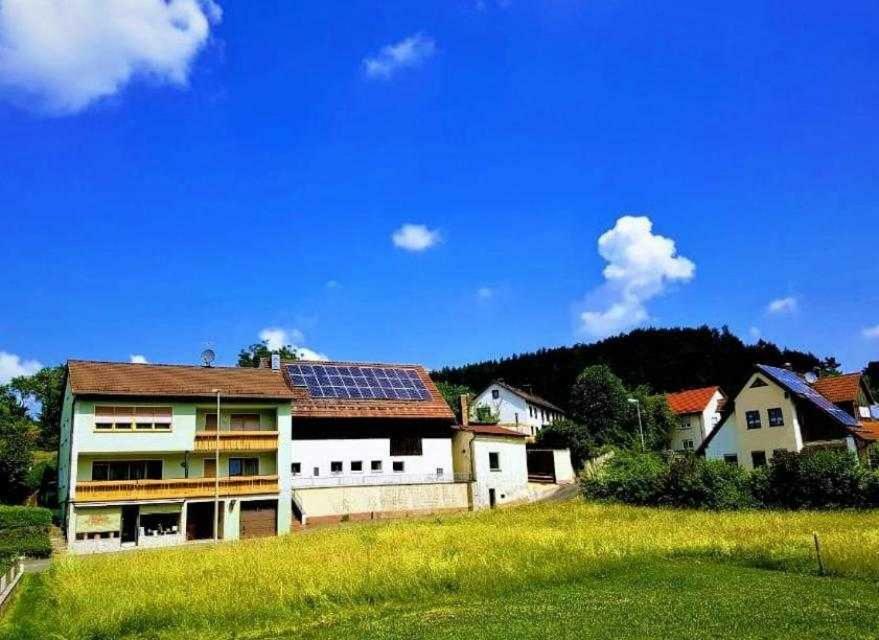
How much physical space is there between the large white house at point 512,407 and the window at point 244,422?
123ft

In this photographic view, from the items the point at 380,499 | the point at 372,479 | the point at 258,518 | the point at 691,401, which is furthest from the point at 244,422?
the point at 691,401

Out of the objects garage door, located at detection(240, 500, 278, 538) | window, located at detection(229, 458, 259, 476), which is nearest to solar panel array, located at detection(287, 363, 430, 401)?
window, located at detection(229, 458, 259, 476)

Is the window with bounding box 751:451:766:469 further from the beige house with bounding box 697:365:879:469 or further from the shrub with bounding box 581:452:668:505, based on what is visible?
the shrub with bounding box 581:452:668:505

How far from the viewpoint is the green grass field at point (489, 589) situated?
15.0 m

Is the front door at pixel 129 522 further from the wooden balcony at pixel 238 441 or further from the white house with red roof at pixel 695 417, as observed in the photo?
the white house with red roof at pixel 695 417

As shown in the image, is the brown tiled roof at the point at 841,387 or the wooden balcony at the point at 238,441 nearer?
the wooden balcony at the point at 238,441

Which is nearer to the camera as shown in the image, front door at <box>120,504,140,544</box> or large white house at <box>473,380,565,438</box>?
front door at <box>120,504,140,544</box>

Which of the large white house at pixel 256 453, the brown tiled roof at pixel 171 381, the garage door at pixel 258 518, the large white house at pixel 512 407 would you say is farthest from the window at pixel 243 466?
the large white house at pixel 512 407

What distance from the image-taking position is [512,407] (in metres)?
82.2

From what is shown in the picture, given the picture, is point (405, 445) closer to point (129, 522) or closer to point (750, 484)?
point (129, 522)

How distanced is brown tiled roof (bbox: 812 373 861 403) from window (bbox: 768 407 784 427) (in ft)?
15.0

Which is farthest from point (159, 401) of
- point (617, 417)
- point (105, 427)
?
point (617, 417)

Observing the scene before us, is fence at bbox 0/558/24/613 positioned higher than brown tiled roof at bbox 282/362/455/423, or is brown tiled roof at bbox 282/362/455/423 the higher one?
brown tiled roof at bbox 282/362/455/423

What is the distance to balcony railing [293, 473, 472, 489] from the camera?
4619 centimetres
